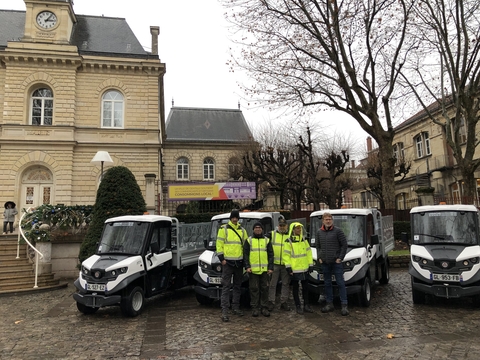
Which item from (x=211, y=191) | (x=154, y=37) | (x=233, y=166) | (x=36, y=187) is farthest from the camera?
(x=233, y=166)

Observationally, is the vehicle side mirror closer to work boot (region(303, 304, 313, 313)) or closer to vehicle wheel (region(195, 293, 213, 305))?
vehicle wheel (region(195, 293, 213, 305))

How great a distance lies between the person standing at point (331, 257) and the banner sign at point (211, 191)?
8.78 meters

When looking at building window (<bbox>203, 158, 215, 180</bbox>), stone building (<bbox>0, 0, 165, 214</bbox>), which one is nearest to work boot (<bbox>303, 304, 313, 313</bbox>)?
stone building (<bbox>0, 0, 165, 214</bbox>)

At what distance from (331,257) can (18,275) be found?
9.93 metres

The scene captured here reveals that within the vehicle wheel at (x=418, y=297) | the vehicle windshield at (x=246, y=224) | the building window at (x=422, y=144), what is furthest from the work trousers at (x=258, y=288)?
the building window at (x=422, y=144)

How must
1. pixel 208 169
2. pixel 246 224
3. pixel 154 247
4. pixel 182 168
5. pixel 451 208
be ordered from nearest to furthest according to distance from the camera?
1. pixel 451 208
2. pixel 154 247
3. pixel 246 224
4. pixel 182 168
5. pixel 208 169

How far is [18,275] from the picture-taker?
36.6ft

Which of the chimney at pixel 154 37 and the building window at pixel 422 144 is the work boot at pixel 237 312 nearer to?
the chimney at pixel 154 37

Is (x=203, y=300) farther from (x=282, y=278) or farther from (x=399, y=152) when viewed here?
(x=399, y=152)

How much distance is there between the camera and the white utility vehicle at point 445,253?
6.71 m

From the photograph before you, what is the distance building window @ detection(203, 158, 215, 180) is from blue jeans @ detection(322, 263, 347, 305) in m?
32.8

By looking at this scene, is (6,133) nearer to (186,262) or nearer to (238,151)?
(186,262)

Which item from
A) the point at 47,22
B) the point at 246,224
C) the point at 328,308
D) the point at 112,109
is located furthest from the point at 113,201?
the point at 47,22

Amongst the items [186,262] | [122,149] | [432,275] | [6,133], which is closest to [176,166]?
[122,149]
